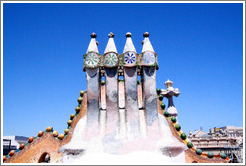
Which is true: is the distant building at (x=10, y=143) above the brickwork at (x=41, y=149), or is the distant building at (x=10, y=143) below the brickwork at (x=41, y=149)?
above

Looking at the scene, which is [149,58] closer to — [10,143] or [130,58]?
[130,58]

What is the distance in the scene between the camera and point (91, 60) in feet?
33.2

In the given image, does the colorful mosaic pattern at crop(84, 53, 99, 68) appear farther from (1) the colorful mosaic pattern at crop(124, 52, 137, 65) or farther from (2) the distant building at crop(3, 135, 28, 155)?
(2) the distant building at crop(3, 135, 28, 155)

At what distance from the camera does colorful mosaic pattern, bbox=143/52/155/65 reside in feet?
33.1

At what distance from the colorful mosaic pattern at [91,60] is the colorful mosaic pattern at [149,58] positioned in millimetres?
2329

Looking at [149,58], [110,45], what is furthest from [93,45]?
[149,58]

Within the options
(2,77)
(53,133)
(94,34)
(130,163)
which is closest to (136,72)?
(94,34)

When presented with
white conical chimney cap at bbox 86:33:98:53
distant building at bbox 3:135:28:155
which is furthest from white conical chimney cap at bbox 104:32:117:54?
distant building at bbox 3:135:28:155

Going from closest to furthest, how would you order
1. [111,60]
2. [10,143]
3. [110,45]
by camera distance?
[111,60] → [110,45] → [10,143]

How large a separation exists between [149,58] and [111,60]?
1.85 meters

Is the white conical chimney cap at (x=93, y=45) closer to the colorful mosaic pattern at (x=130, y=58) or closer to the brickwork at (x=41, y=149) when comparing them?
the colorful mosaic pattern at (x=130, y=58)

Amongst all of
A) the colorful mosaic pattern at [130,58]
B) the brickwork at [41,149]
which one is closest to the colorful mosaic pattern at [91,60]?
the colorful mosaic pattern at [130,58]

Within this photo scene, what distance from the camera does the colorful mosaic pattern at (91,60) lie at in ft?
33.0

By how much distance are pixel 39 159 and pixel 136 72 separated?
6262 millimetres
